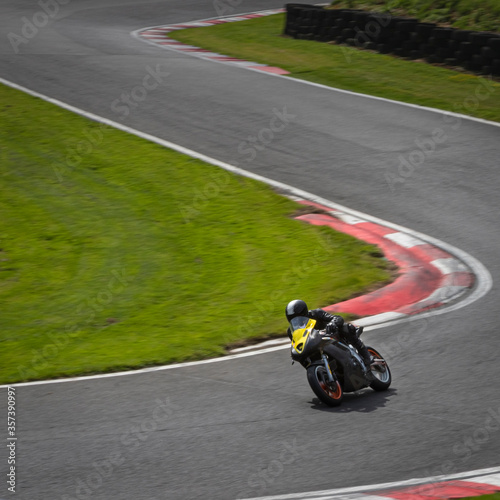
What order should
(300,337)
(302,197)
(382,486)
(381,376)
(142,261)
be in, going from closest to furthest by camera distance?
(382,486), (300,337), (381,376), (142,261), (302,197)

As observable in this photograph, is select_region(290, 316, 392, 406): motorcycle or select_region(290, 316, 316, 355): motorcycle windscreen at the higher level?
select_region(290, 316, 316, 355): motorcycle windscreen

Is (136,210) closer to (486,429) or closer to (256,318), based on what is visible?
(256,318)

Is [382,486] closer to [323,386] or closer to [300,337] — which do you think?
[323,386]

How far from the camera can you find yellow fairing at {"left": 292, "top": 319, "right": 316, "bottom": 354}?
7.36m

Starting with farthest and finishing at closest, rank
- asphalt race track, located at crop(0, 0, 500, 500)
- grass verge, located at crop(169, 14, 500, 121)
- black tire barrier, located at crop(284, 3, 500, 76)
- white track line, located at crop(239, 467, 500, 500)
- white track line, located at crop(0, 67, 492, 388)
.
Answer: black tire barrier, located at crop(284, 3, 500, 76) < grass verge, located at crop(169, 14, 500, 121) < white track line, located at crop(0, 67, 492, 388) < asphalt race track, located at crop(0, 0, 500, 500) < white track line, located at crop(239, 467, 500, 500)

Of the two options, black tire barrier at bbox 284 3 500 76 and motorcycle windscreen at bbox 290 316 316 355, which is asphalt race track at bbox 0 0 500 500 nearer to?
motorcycle windscreen at bbox 290 316 316 355

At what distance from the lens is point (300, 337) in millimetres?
7434

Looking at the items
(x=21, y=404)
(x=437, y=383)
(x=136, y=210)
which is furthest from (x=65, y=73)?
(x=437, y=383)

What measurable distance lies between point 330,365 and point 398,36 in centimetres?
1620

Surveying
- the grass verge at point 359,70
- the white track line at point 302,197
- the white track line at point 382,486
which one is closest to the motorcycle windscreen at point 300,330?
the white track line at point 302,197

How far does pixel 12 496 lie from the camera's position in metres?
6.01

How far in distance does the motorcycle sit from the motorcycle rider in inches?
1.7

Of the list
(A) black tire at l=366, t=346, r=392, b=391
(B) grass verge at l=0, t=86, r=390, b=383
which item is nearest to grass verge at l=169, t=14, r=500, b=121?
(B) grass verge at l=0, t=86, r=390, b=383

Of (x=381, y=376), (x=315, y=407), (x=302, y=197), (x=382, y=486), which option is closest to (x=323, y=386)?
(x=315, y=407)
